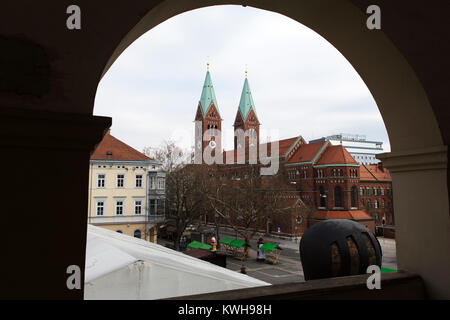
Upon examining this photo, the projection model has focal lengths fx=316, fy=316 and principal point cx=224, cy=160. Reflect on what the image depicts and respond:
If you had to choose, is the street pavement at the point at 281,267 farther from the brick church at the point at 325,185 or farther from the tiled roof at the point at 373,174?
the tiled roof at the point at 373,174

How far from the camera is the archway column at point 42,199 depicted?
1746mm

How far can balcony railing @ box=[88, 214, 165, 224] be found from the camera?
25.5 metres

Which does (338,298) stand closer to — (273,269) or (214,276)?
(214,276)

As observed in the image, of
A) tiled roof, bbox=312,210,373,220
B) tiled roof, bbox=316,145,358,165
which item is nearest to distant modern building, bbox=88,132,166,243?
tiled roof, bbox=312,210,373,220

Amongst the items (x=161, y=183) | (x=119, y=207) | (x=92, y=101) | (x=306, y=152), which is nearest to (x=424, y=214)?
(x=92, y=101)

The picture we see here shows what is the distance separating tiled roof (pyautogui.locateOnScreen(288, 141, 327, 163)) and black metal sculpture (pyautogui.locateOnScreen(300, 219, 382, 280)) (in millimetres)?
40448

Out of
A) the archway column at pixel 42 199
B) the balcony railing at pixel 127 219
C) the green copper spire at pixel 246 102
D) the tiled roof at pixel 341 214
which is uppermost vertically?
the green copper spire at pixel 246 102

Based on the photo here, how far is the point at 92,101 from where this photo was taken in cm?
193

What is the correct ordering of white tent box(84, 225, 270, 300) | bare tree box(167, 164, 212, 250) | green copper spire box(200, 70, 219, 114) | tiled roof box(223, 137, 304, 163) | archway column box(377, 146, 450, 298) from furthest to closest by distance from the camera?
green copper spire box(200, 70, 219, 114), tiled roof box(223, 137, 304, 163), bare tree box(167, 164, 212, 250), white tent box(84, 225, 270, 300), archway column box(377, 146, 450, 298)

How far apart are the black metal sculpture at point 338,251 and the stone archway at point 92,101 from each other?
521 millimetres

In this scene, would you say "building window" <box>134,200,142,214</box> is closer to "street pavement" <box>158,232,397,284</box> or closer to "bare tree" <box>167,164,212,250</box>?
"bare tree" <box>167,164,212,250</box>

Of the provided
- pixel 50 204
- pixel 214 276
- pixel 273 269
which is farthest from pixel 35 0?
pixel 273 269

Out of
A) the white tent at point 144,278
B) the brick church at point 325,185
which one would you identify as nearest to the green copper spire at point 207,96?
the brick church at point 325,185
